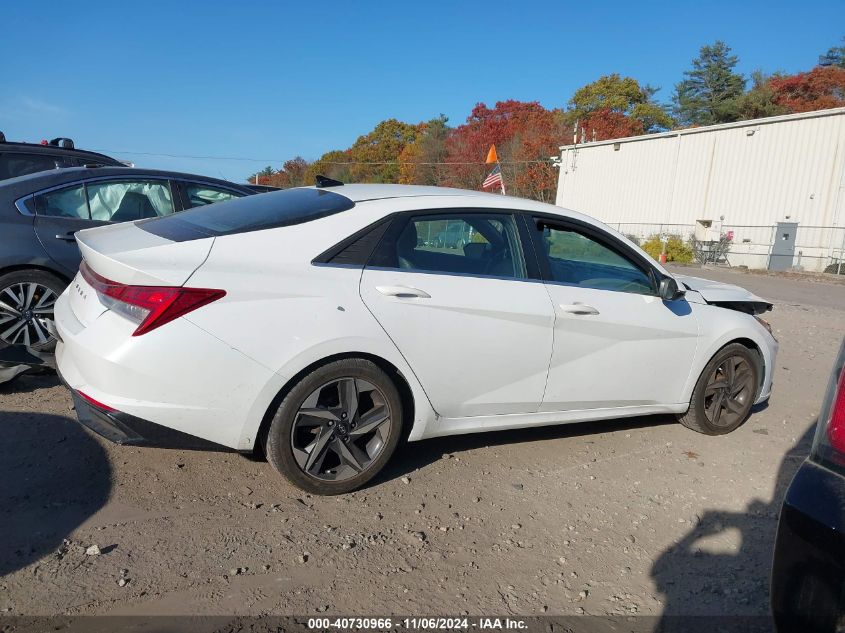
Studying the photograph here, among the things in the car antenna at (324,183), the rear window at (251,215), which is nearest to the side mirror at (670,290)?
the rear window at (251,215)

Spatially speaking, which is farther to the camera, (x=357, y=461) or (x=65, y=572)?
(x=357, y=461)

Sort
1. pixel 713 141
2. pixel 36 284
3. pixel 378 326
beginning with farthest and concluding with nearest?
pixel 713 141
pixel 36 284
pixel 378 326

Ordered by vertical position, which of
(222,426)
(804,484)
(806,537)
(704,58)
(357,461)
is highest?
(704,58)

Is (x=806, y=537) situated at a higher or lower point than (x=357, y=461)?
higher

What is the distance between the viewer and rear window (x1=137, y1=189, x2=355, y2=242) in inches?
130

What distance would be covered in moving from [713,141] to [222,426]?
110 ft

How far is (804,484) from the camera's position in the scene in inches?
75.3

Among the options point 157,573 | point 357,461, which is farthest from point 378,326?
point 157,573

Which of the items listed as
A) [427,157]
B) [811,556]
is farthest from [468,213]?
[427,157]

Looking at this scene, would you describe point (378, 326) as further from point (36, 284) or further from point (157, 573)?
point (36, 284)

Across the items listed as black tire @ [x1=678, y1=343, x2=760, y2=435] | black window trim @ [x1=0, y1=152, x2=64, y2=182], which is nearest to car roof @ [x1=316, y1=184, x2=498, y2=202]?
black tire @ [x1=678, y1=343, x2=760, y2=435]

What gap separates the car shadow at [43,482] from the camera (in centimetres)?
282

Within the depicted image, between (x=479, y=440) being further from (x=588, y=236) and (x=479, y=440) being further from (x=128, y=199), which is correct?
(x=128, y=199)

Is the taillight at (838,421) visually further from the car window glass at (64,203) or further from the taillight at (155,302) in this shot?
the car window glass at (64,203)
